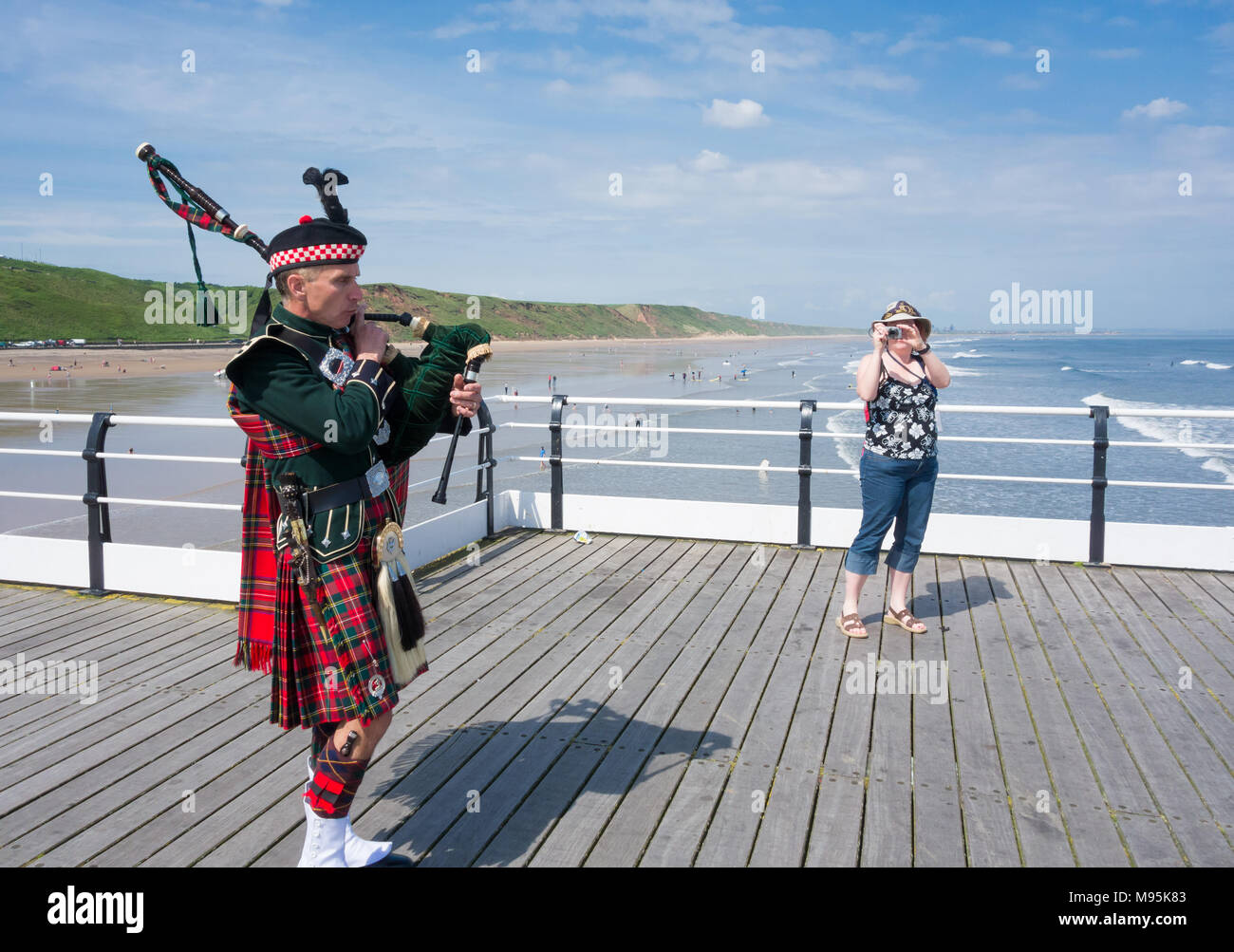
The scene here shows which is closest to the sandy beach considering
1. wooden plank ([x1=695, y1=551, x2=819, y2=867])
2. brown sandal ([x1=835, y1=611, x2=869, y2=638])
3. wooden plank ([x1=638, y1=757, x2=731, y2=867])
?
wooden plank ([x1=695, y1=551, x2=819, y2=867])

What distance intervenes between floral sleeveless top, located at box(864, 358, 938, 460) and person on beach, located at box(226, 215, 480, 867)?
102 inches

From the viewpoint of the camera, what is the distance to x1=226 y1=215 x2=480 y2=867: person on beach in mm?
2127

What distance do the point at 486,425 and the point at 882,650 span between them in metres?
3.13

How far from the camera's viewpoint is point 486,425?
623 centimetres

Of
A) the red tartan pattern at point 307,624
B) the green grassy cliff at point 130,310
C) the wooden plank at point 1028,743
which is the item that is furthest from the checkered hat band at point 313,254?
the green grassy cliff at point 130,310

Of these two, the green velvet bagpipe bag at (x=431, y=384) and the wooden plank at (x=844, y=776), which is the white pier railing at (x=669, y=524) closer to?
the wooden plank at (x=844, y=776)

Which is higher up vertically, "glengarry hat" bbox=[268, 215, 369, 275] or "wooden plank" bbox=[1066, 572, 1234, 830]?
"glengarry hat" bbox=[268, 215, 369, 275]

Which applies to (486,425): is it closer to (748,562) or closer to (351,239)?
(748,562)

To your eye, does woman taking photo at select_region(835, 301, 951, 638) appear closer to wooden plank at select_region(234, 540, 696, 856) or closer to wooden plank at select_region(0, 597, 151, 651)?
wooden plank at select_region(234, 540, 696, 856)

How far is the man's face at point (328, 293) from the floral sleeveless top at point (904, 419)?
9.41ft

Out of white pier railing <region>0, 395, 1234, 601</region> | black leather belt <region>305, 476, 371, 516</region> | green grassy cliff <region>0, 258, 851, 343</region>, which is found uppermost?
green grassy cliff <region>0, 258, 851, 343</region>

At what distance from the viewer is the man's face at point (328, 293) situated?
219 centimetres
